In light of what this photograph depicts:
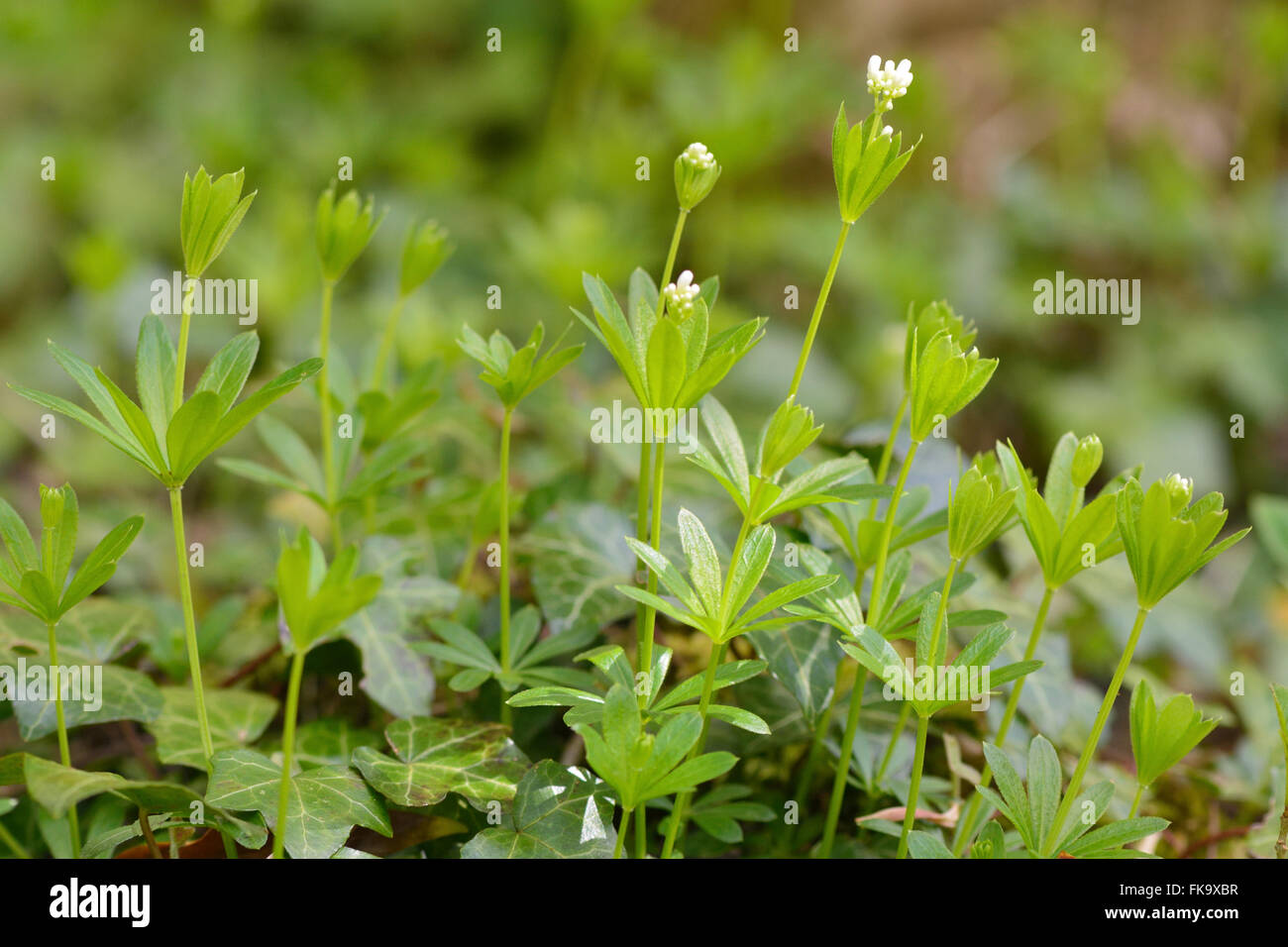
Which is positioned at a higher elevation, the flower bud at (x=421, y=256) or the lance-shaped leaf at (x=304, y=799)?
the flower bud at (x=421, y=256)

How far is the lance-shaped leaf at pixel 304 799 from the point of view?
73 centimetres

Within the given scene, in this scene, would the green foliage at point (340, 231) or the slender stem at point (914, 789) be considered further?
the green foliage at point (340, 231)

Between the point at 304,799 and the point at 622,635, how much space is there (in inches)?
15.4

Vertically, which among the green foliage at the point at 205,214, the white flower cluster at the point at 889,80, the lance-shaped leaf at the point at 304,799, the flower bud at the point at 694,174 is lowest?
the lance-shaped leaf at the point at 304,799

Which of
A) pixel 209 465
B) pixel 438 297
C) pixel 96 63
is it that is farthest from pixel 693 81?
pixel 96 63

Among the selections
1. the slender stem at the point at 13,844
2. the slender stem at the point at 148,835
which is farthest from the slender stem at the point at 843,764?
the slender stem at the point at 13,844

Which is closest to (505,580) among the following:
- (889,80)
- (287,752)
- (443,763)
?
(443,763)

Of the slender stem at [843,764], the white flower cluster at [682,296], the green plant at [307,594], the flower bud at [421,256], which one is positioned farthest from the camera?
the flower bud at [421,256]

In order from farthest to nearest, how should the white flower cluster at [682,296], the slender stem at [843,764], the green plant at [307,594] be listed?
the slender stem at [843,764] → the white flower cluster at [682,296] → the green plant at [307,594]

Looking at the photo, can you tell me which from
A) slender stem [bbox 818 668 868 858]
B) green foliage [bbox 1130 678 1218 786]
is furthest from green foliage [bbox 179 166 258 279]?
green foliage [bbox 1130 678 1218 786]

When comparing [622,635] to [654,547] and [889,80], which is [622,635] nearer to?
[654,547]

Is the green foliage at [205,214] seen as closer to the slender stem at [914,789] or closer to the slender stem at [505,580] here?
the slender stem at [505,580]
